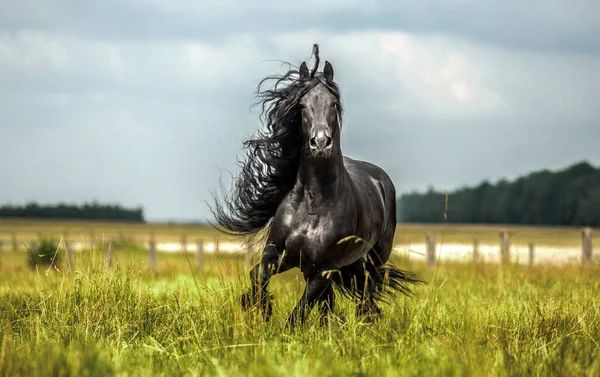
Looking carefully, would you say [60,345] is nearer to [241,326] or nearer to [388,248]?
[241,326]

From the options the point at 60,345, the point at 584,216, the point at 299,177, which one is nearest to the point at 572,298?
the point at 299,177

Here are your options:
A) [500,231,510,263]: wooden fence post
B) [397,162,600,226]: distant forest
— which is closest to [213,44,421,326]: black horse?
[500,231,510,263]: wooden fence post

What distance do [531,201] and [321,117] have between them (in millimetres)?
86363

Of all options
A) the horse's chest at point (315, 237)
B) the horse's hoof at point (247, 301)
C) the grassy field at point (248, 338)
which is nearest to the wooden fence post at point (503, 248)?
the grassy field at point (248, 338)

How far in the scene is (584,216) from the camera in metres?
72.2

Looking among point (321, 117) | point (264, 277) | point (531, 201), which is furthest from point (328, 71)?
point (531, 201)

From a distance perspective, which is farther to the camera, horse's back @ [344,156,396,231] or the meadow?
horse's back @ [344,156,396,231]

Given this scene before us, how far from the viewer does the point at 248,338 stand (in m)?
6.07

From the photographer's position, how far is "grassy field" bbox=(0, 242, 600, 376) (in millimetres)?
5137

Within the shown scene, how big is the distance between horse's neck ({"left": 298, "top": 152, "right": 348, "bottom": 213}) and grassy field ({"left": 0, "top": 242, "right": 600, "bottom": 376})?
91 centimetres

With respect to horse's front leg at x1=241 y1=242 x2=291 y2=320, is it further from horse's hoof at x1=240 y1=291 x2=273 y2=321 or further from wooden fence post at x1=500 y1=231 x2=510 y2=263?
wooden fence post at x1=500 y1=231 x2=510 y2=263

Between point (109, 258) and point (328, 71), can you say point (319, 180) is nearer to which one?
point (328, 71)

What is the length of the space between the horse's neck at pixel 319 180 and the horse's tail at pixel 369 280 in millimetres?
1133

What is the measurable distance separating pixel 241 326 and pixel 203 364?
0.71m
